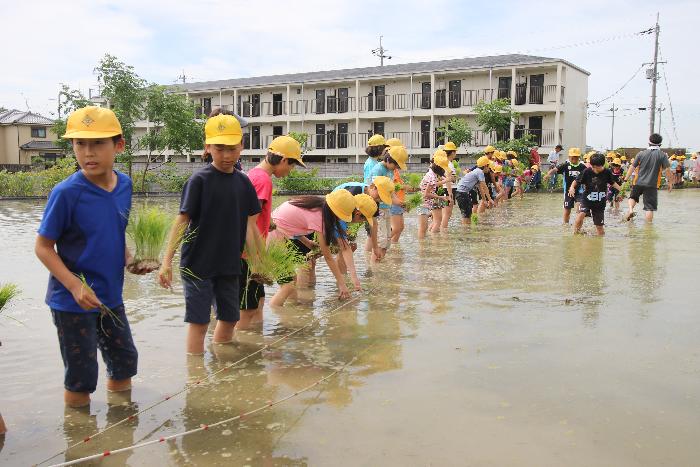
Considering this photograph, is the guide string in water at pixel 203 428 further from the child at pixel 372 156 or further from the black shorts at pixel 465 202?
the black shorts at pixel 465 202

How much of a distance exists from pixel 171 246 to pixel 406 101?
36.6 m

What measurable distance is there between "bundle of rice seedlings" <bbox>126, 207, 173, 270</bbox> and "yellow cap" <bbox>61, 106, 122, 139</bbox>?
59 cm

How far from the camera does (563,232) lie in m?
11.8

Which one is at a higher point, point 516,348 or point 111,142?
point 111,142

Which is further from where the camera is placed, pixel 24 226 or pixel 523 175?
pixel 523 175

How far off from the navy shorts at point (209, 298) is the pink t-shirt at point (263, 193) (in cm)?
64

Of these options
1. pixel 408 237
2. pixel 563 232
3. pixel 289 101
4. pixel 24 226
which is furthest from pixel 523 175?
pixel 289 101

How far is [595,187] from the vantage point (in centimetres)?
1075

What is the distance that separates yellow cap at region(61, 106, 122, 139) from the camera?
3.09m

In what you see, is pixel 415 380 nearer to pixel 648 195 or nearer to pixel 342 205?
pixel 342 205

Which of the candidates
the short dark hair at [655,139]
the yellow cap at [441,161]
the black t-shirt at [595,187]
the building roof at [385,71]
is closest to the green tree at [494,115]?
the building roof at [385,71]

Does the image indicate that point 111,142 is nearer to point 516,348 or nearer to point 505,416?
point 505,416

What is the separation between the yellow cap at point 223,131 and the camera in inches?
157

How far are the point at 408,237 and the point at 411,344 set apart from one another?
21.3 ft
